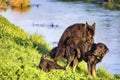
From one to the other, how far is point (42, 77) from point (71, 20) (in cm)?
3932

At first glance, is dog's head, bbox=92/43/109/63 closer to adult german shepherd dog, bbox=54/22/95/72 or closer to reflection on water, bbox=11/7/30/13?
adult german shepherd dog, bbox=54/22/95/72

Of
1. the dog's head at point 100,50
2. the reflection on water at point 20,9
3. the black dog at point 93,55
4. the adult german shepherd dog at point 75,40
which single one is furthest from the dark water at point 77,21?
the dog's head at point 100,50

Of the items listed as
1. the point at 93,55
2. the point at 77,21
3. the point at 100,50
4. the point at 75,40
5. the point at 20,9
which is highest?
the point at 75,40

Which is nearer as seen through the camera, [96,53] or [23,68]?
[23,68]

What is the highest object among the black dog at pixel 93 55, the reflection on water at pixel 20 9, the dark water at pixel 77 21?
the black dog at pixel 93 55

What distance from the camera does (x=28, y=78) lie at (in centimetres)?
719

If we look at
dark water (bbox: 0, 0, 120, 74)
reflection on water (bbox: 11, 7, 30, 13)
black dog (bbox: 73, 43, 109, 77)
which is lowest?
reflection on water (bbox: 11, 7, 30, 13)

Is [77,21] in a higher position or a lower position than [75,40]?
lower

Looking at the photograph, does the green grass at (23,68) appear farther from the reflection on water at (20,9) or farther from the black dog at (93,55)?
the reflection on water at (20,9)

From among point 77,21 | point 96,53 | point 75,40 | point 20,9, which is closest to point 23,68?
point 75,40

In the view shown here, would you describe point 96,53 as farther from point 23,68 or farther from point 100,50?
point 23,68

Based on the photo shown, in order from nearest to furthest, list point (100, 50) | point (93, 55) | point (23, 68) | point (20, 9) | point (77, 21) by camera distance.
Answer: point (23, 68) → point (100, 50) → point (93, 55) → point (77, 21) → point (20, 9)

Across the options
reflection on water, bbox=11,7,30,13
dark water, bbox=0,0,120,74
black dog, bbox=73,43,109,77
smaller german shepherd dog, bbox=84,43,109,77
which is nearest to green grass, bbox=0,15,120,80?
black dog, bbox=73,43,109,77

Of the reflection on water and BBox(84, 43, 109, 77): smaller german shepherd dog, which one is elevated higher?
BBox(84, 43, 109, 77): smaller german shepherd dog
